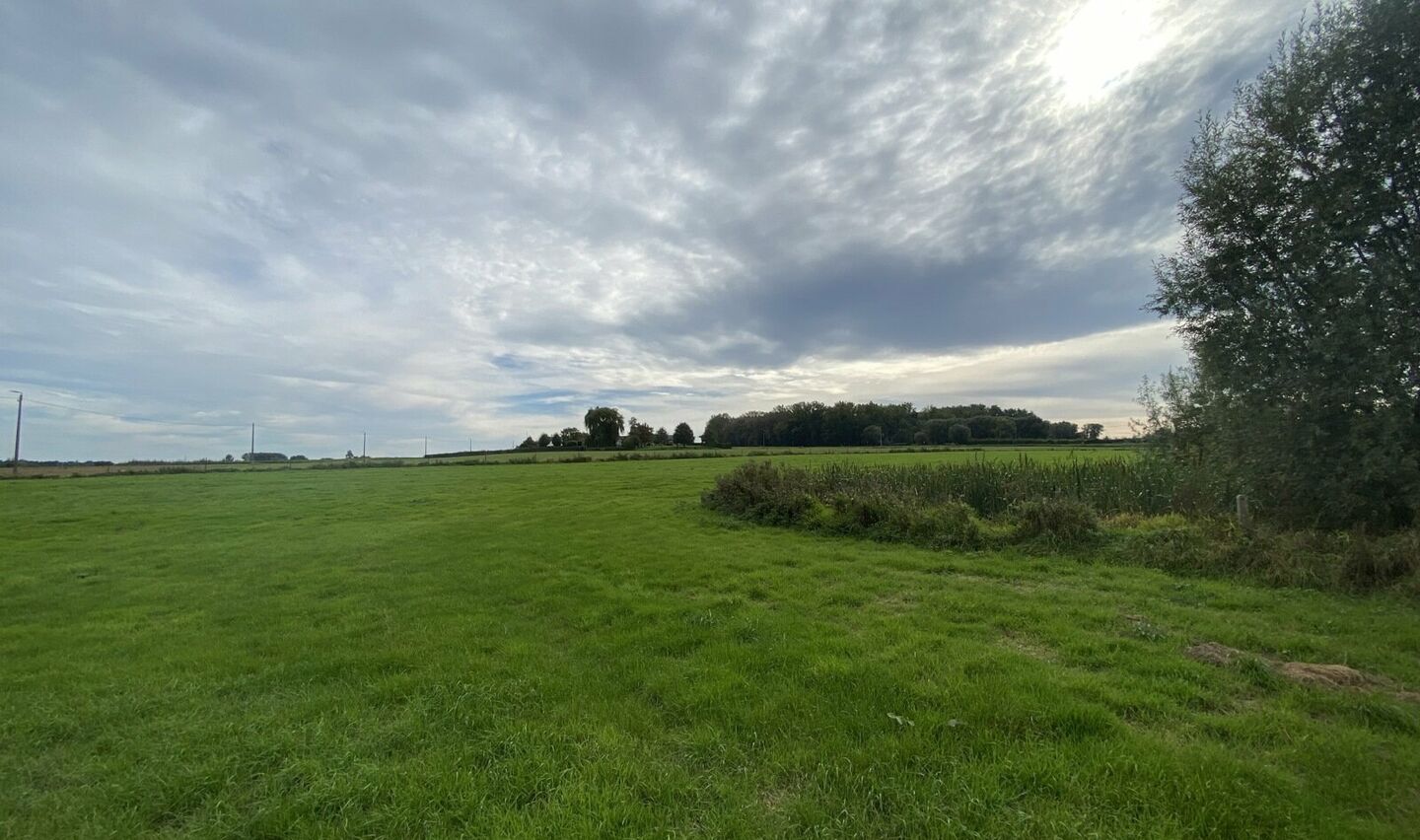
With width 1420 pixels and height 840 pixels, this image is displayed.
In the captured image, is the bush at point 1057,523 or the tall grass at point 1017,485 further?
the tall grass at point 1017,485

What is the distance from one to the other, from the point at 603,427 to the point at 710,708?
4276 inches

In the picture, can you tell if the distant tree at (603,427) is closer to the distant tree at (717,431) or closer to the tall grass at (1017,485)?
the distant tree at (717,431)

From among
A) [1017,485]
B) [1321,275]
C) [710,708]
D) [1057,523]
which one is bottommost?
[710,708]

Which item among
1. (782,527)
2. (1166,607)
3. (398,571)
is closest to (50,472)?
(398,571)

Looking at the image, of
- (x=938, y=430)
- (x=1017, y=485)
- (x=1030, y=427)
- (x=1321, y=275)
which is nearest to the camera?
(x=1321, y=275)

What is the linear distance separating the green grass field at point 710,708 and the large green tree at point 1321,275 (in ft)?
12.1

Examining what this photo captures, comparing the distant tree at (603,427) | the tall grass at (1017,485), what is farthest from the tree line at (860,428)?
the tall grass at (1017,485)

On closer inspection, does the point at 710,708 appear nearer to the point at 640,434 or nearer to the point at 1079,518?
the point at 1079,518

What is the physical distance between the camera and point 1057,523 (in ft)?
39.8

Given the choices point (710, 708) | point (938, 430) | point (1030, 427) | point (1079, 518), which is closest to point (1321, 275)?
point (1079, 518)

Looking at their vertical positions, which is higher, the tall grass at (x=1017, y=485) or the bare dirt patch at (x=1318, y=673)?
the tall grass at (x=1017, y=485)

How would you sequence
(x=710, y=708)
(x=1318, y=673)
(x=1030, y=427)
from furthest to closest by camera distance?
(x=1030, y=427), (x=1318, y=673), (x=710, y=708)

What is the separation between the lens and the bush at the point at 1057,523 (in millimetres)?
11938

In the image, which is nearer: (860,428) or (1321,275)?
(1321,275)
